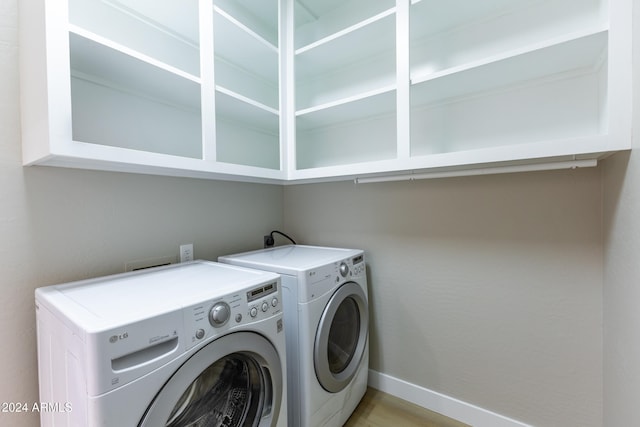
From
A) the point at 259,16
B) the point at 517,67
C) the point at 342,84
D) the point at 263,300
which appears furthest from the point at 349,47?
the point at 263,300

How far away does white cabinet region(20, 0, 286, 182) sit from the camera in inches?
32.2

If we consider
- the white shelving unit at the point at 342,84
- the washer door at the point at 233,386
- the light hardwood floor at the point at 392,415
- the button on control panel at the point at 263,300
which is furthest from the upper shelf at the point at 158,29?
the light hardwood floor at the point at 392,415

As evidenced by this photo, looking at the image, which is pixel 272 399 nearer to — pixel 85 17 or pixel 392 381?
pixel 392 381

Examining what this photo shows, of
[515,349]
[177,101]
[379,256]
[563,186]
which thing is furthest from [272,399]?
[563,186]

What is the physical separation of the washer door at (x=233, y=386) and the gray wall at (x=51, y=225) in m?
0.68

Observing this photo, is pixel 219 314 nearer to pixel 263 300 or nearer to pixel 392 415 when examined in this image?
pixel 263 300

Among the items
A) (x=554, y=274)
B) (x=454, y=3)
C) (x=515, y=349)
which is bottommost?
(x=515, y=349)

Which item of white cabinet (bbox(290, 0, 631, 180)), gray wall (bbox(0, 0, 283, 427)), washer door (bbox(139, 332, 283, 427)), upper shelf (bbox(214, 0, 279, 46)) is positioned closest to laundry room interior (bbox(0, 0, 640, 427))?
gray wall (bbox(0, 0, 283, 427))

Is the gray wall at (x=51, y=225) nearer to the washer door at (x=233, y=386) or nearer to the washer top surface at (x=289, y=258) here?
the washer top surface at (x=289, y=258)

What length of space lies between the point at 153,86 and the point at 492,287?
1.91 m

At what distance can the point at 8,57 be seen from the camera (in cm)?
97

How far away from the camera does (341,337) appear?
4.96 ft

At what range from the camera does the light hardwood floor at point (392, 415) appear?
1475 millimetres

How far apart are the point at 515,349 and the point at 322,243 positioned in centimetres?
125
